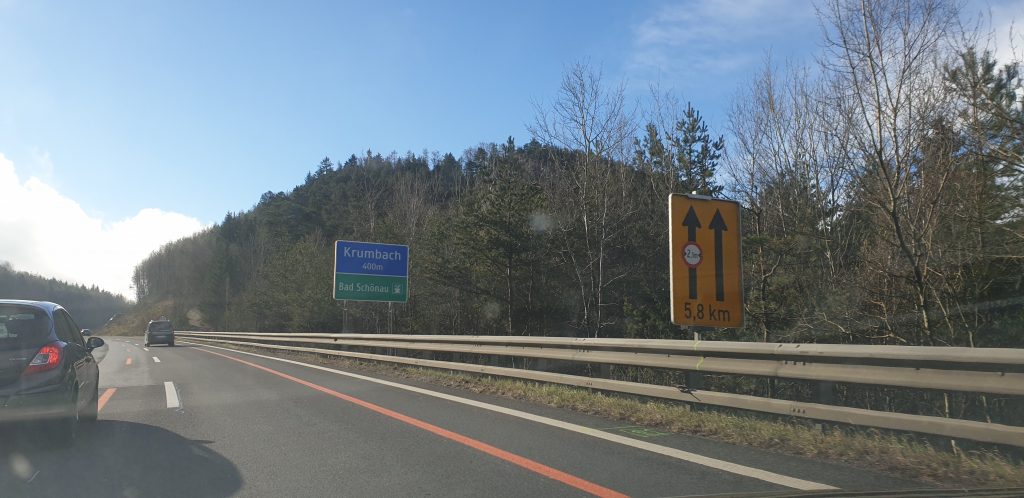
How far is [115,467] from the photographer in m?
5.81

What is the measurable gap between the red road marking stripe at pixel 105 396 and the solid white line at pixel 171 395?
0.87 meters

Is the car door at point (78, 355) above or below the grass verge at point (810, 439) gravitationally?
above

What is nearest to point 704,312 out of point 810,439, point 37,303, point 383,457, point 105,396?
point 810,439

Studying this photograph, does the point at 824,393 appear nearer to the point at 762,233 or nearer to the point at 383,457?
the point at 383,457

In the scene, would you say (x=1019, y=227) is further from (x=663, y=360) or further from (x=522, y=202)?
(x=522, y=202)

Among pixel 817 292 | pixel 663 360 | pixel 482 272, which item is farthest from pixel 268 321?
pixel 663 360

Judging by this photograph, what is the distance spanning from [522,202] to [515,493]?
2574 cm

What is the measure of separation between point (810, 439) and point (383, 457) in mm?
3947

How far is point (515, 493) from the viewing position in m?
4.78

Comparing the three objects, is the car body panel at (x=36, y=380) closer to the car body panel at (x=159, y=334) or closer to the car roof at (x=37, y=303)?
the car roof at (x=37, y=303)

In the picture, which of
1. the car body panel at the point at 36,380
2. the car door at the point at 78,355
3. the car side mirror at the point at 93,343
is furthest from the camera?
the car side mirror at the point at 93,343

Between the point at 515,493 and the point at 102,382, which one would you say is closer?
the point at 515,493

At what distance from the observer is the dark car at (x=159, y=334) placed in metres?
39.9

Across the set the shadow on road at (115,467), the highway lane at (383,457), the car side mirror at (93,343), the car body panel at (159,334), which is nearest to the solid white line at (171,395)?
the highway lane at (383,457)
